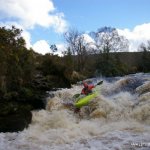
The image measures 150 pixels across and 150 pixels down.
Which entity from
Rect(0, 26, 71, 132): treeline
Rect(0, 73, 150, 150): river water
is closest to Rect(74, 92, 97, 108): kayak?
Rect(0, 73, 150, 150): river water

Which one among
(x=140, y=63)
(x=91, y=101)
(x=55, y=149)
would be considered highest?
(x=140, y=63)

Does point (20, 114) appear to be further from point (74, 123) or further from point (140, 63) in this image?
point (140, 63)

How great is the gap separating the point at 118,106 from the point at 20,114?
13.6 feet

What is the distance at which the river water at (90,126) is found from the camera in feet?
30.6

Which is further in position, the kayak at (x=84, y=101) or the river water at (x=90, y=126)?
the kayak at (x=84, y=101)

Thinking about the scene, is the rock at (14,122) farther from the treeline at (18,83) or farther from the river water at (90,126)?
the river water at (90,126)

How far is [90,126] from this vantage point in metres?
11.3

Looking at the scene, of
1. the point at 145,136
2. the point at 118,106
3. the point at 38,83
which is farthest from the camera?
the point at 38,83

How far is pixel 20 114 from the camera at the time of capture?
40.0 ft

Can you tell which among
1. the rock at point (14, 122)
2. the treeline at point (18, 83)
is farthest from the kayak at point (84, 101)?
the rock at point (14, 122)

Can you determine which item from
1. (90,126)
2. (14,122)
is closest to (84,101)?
(90,126)

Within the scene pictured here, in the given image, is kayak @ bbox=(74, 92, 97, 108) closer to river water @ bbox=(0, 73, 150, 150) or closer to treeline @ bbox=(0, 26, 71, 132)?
river water @ bbox=(0, 73, 150, 150)

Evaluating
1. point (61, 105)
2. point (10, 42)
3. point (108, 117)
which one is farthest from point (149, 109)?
point (10, 42)

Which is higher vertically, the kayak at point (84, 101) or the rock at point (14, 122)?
the kayak at point (84, 101)
